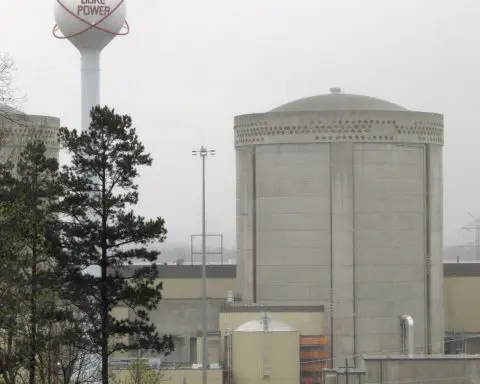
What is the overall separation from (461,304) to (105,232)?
3682 cm

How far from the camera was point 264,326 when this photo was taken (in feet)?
202

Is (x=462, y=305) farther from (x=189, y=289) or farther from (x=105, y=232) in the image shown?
(x=105, y=232)

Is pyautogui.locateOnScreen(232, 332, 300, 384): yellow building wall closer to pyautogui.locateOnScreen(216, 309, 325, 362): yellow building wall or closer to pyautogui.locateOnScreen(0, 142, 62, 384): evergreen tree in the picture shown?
pyautogui.locateOnScreen(216, 309, 325, 362): yellow building wall

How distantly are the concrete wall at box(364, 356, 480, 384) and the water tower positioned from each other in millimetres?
25527

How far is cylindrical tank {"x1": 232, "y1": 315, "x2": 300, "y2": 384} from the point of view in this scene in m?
61.2

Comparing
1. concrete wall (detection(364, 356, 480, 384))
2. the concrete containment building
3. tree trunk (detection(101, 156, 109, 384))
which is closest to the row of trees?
Answer: tree trunk (detection(101, 156, 109, 384))

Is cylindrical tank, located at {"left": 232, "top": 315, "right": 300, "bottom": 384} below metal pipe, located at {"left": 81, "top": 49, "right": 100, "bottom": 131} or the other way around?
below

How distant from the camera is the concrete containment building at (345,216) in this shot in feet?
224

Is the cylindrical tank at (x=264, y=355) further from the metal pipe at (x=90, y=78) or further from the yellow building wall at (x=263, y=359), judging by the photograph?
the metal pipe at (x=90, y=78)

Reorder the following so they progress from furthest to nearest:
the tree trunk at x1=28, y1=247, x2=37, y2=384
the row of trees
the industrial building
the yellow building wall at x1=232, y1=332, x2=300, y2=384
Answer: the industrial building
the yellow building wall at x1=232, y1=332, x2=300, y2=384
the row of trees
the tree trunk at x1=28, y1=247, x2=37, y2=384

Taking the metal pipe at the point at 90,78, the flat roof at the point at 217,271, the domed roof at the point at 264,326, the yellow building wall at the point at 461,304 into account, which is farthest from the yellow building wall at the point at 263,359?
the yellow building wall at the point at 461,304

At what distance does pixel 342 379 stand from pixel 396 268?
52.8ft

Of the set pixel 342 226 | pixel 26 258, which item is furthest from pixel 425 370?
pixel 26 258

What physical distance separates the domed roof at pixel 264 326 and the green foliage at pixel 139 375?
155 inches
